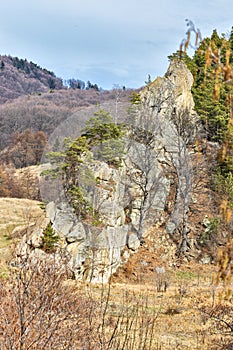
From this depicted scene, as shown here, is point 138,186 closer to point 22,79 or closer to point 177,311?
point 177,311

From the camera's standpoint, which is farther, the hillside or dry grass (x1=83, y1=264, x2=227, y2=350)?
the hillside

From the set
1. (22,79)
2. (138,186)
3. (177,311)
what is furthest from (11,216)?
(22,79)

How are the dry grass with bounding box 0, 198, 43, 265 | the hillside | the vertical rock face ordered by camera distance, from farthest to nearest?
the hillside < the dry grass with bounding box 0, 198, 43, 265 < the vertical rock face

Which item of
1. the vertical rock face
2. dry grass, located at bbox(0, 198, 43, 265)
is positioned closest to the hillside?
dry grass, located at bbox(0, 198, 43, 265)

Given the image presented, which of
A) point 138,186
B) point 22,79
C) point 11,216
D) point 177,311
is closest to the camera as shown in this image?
point 177,311

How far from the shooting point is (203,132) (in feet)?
84.6

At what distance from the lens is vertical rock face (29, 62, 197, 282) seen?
54.9 feet

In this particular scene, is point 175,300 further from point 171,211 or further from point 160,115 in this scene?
point 160,115

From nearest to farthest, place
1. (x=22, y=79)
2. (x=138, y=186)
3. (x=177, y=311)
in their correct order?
(x=177, y=311)
(x=138, y=186)
(x=22, y=79)

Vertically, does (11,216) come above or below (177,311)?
above

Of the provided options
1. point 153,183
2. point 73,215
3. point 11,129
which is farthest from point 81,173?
point 11,129

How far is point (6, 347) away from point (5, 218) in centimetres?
2122

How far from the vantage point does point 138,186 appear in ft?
72.2

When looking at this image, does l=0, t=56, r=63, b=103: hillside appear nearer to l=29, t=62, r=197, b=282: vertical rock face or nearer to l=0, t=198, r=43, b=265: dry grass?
l=0, t=198, r=43, b=265: dry grass
